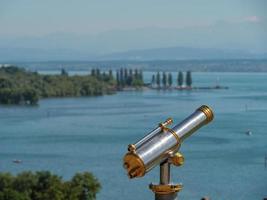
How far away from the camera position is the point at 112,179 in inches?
342

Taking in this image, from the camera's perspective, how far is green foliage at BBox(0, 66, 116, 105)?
2538 cm

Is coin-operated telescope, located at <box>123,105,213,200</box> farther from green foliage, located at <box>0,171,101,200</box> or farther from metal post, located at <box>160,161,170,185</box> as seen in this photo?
green foliage, located at <box>0,171,101,200</box>

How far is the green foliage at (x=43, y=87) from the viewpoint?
25.4m

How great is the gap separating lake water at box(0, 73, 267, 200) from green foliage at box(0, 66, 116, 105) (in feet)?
6.57

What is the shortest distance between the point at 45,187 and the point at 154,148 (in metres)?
5.46

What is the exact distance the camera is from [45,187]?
6234 mm

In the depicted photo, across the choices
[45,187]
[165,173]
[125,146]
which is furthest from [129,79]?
[165,173]

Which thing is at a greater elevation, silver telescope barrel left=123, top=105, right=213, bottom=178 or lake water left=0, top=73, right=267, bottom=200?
silver telescope barrel left=123, top=105, right=213, bottom=178

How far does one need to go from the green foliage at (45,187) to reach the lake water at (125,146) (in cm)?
55

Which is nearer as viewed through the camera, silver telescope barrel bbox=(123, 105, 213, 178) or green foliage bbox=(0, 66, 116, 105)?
silver telescope barrel bbox=(123, 105, 213, 178)

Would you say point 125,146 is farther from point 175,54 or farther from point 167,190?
point 175,54

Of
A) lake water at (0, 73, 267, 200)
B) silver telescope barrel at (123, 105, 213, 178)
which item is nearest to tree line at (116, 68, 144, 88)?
lake water at (0, 73, 267, 200)

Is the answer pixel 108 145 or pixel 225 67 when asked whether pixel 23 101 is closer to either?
pixel 108 145

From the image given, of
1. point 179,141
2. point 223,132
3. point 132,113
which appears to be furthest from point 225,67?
point 179,141
